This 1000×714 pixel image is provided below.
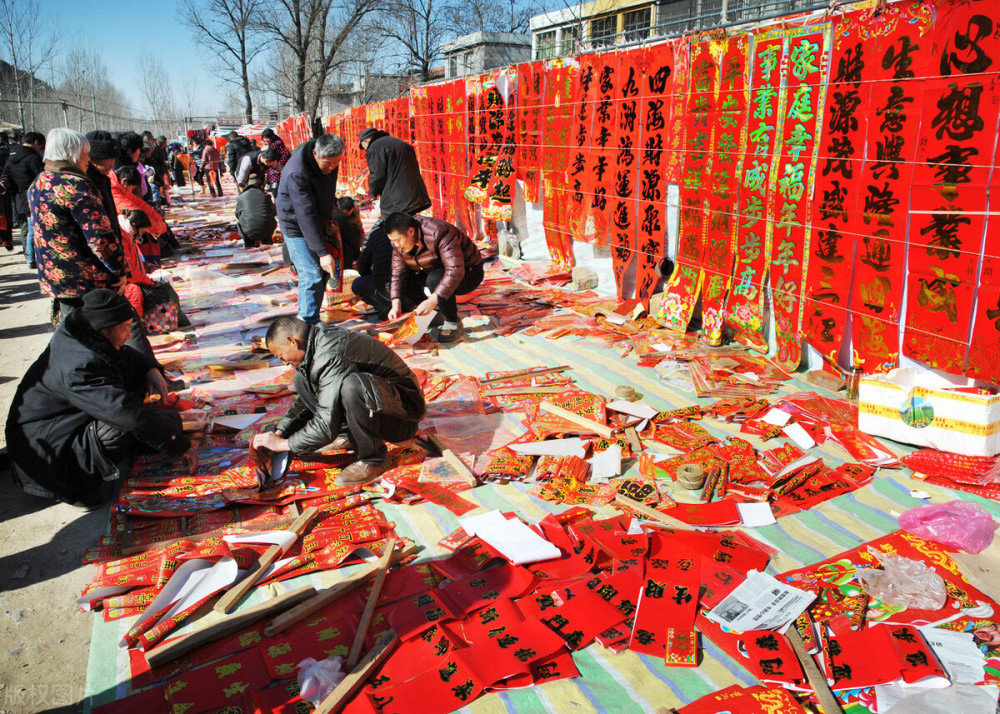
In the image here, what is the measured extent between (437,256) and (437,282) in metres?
0.27

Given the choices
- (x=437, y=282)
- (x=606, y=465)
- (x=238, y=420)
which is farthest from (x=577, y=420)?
A: (x=437, y=282)

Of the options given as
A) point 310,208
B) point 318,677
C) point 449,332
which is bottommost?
point 318,677

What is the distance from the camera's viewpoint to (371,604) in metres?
2.59

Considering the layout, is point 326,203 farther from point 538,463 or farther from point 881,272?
point 881,272

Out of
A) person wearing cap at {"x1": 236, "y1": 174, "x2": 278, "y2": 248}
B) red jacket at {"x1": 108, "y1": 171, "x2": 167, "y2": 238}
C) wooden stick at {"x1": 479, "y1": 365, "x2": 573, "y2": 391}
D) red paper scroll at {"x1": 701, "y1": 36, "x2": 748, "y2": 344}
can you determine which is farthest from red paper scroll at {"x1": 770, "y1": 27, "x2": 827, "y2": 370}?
person wearing cap at {"x1": 236, "y1": 174, "x2": 278, "y2": 248}

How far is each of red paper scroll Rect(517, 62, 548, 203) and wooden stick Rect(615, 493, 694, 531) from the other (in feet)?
18.1

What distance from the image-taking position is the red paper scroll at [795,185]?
14.8 feet

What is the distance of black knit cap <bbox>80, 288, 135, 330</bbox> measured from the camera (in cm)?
338

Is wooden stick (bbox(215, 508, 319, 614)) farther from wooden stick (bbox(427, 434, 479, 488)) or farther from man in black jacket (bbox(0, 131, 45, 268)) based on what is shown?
man in black jacket (bbox(0, 131, 45, 268))

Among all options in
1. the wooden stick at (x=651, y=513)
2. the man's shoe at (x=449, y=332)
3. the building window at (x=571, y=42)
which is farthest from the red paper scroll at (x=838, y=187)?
the man's shoe at (x=449, y=332)

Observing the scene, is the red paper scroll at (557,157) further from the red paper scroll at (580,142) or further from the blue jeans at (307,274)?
the blue jeans at (307,274)

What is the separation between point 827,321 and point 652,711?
3453 mm

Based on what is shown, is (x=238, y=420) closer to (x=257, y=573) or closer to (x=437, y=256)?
(x=257, y=573)

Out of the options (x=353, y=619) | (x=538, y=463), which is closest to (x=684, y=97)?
(x=538, y=463)
